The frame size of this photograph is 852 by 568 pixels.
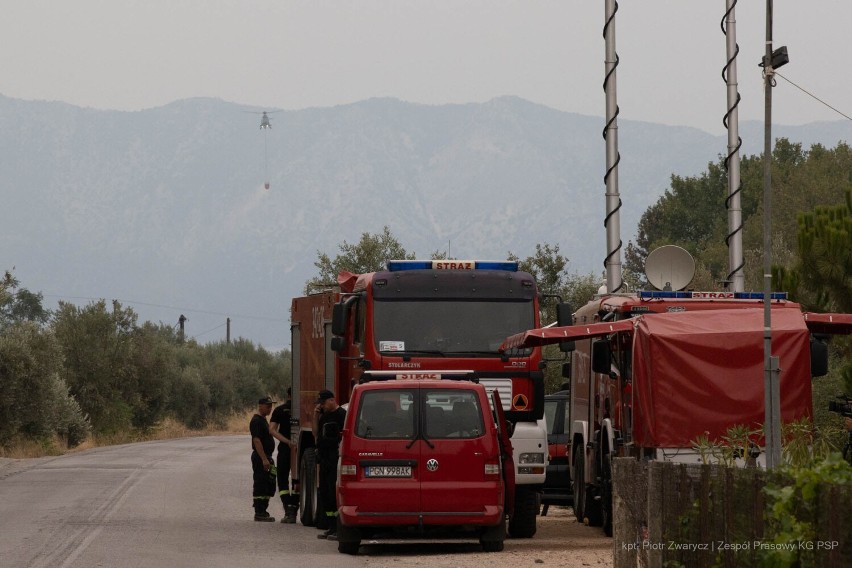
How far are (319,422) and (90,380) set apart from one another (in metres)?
46.3

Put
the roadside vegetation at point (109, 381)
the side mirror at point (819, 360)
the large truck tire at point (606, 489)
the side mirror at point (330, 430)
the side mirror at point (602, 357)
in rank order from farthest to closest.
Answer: the roadside vegetation at point (109, 381) < the large truck tire at point (606, 489) < the side mirror at point (330, 430) < the side mirror at point (602, 357) < the side mirror at point (819, 360)

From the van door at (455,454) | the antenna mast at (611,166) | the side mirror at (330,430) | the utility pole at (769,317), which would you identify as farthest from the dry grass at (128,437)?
the utility pole at (769,317)

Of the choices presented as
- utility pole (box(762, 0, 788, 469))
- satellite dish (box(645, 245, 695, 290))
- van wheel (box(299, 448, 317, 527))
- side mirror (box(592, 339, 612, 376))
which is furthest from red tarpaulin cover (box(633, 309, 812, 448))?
van wheel (box(299, 448, 317, 527))

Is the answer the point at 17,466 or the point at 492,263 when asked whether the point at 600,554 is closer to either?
the point at 492,263

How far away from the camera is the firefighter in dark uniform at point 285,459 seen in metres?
22.5

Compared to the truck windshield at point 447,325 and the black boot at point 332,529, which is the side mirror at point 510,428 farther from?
the black boot at point 332,529

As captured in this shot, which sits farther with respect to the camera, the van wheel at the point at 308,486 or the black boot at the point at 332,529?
the van wheel at the point at 308,486

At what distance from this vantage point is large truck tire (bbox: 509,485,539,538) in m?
19.9

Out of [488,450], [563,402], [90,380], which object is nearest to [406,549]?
[488,450]

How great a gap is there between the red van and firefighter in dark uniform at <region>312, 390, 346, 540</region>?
1.75 metres

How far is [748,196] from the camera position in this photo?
8631 centimetres

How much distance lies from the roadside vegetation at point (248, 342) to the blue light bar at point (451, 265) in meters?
2.31

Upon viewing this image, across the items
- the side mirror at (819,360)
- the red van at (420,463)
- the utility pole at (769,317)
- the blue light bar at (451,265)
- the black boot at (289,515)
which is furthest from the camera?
the black boot at (289,515)

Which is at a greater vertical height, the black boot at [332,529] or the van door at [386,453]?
the van door at [386,453]
